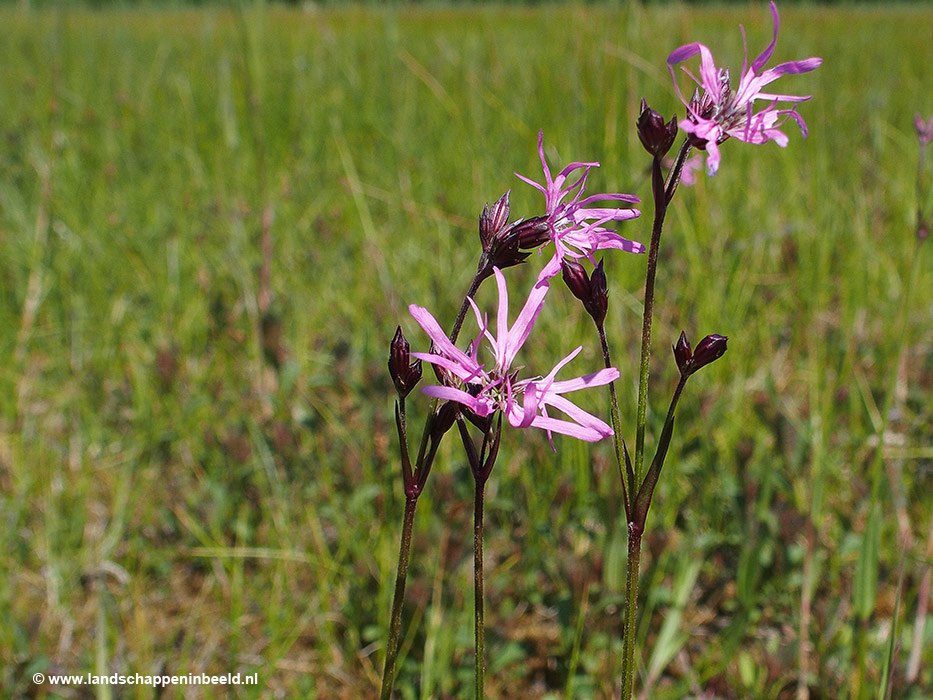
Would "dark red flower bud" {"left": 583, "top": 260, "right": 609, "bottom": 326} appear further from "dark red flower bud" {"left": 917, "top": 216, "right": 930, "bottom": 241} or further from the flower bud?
the flower bud

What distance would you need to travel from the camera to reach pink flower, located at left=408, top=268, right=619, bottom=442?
22.8 inches

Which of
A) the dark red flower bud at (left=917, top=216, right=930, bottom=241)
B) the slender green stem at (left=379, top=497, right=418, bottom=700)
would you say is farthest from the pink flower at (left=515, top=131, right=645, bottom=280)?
the dark red flower bud at (left=917, top=216, right=930, bottom=241)

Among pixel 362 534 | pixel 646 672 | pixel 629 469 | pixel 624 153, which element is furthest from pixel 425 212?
pixel 629 469

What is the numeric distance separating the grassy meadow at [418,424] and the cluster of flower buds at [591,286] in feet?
1.59

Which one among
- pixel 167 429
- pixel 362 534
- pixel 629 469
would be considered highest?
pixel 629 469

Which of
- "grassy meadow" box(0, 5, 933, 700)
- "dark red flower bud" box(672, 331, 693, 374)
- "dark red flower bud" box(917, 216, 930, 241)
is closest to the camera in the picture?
"dark red flower bud" box(672, 331, 693, 374)

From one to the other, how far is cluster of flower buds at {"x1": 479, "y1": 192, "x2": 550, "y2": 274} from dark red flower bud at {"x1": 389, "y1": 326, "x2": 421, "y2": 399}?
11 centimetres

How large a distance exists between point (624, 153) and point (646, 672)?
1418 mm

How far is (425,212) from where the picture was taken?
2.41m

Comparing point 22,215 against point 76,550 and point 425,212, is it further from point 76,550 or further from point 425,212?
point 76,550

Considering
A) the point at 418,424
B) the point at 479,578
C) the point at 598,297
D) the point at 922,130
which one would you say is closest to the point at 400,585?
the point at 479,578

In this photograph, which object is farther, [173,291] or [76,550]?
[173,291]

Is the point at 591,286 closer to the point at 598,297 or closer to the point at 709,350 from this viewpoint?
the point at 598,297

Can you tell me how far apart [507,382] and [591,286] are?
0.12 m
